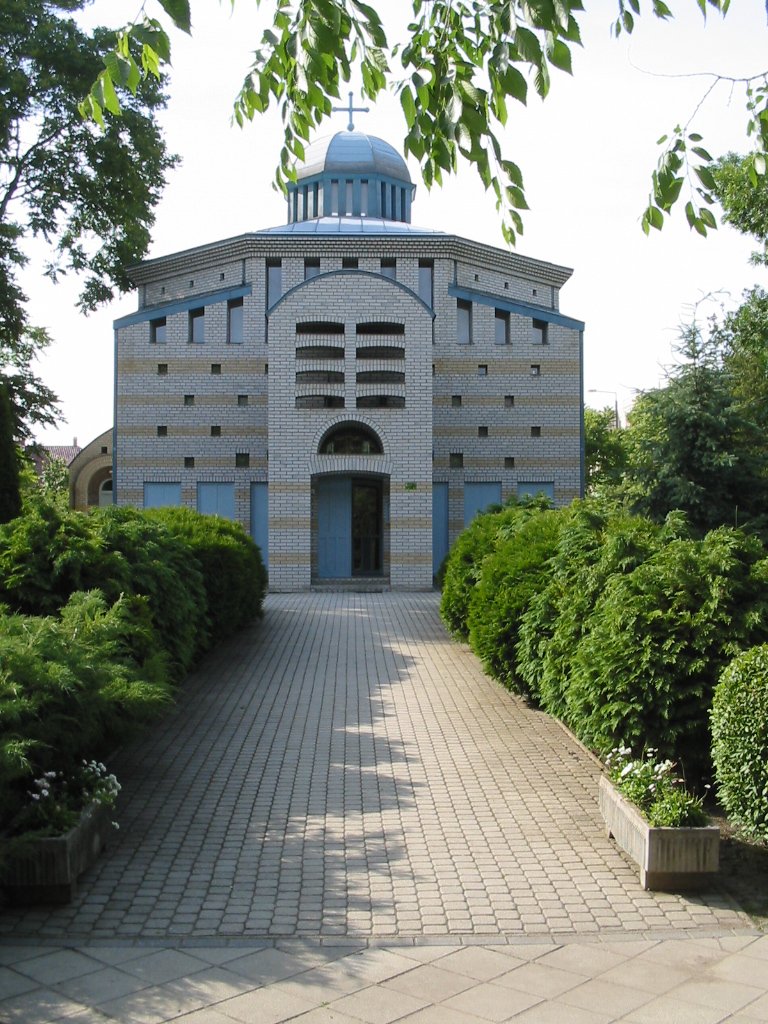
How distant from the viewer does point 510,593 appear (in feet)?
39.6

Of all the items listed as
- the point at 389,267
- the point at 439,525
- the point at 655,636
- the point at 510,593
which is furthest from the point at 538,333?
the point at 655,636

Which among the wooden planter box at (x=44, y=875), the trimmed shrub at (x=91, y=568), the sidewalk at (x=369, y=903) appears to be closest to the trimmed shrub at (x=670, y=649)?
the sidewalk at (x=369, y=903)

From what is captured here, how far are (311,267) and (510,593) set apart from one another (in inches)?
894

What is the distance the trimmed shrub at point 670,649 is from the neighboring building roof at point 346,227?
2694 centimetres

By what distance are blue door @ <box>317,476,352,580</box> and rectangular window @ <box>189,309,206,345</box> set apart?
6.31 m

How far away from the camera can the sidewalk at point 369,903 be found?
15.4ft

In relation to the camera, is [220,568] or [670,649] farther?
[220,568]

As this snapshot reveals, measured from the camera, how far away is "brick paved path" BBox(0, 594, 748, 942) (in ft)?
18.9

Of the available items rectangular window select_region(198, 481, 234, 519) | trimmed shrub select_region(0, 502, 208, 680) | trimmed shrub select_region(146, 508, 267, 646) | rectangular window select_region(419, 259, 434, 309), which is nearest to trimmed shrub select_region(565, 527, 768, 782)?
trimmed shrub select_region(0, 502, 208, 680)

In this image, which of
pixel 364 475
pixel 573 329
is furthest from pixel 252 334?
pixel 573 329

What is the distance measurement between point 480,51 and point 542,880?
4.76 m

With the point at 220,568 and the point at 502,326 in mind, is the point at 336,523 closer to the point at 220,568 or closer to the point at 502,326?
the point at 502,326

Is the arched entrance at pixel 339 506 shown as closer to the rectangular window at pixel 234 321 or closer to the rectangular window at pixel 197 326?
the rectangular window at pixel 234 321

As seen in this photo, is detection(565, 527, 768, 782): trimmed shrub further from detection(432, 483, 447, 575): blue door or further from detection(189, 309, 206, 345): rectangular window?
detection(189, 309, 206, 345): rectangular window
